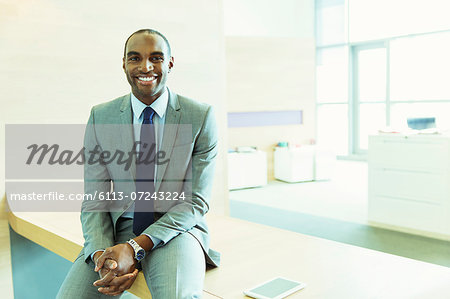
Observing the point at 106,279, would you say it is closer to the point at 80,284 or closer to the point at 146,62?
the point at 80,284

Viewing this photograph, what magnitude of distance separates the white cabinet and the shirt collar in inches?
113

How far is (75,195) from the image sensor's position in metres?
3.19

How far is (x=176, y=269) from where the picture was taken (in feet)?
4.99

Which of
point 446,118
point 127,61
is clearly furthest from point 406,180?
point 446,118

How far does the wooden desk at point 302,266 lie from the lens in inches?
67.1

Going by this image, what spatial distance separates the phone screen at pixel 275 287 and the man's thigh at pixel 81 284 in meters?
0.55

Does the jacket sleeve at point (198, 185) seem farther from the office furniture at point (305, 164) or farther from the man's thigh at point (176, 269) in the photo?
the office furniture at point (305, 164)

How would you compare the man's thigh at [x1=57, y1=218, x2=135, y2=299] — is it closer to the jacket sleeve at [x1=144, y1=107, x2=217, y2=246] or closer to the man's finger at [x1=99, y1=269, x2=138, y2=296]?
the man's finger at [x1=99, y1=269, x2=138, y2=296]

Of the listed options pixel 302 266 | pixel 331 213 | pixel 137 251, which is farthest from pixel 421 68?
pixel 137 251

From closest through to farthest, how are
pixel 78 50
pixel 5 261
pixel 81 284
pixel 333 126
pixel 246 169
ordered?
pixel 81 284
pixel 5 261
pixel 78 50
pixel 246 169
pixel 333 126

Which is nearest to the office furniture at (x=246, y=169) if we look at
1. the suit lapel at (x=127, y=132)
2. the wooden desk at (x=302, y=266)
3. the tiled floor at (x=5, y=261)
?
the tiled floor at (x=5, y=261)

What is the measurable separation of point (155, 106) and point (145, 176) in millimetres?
251

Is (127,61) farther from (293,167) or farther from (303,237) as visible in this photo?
(293,167)

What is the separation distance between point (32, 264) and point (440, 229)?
3.09 m
